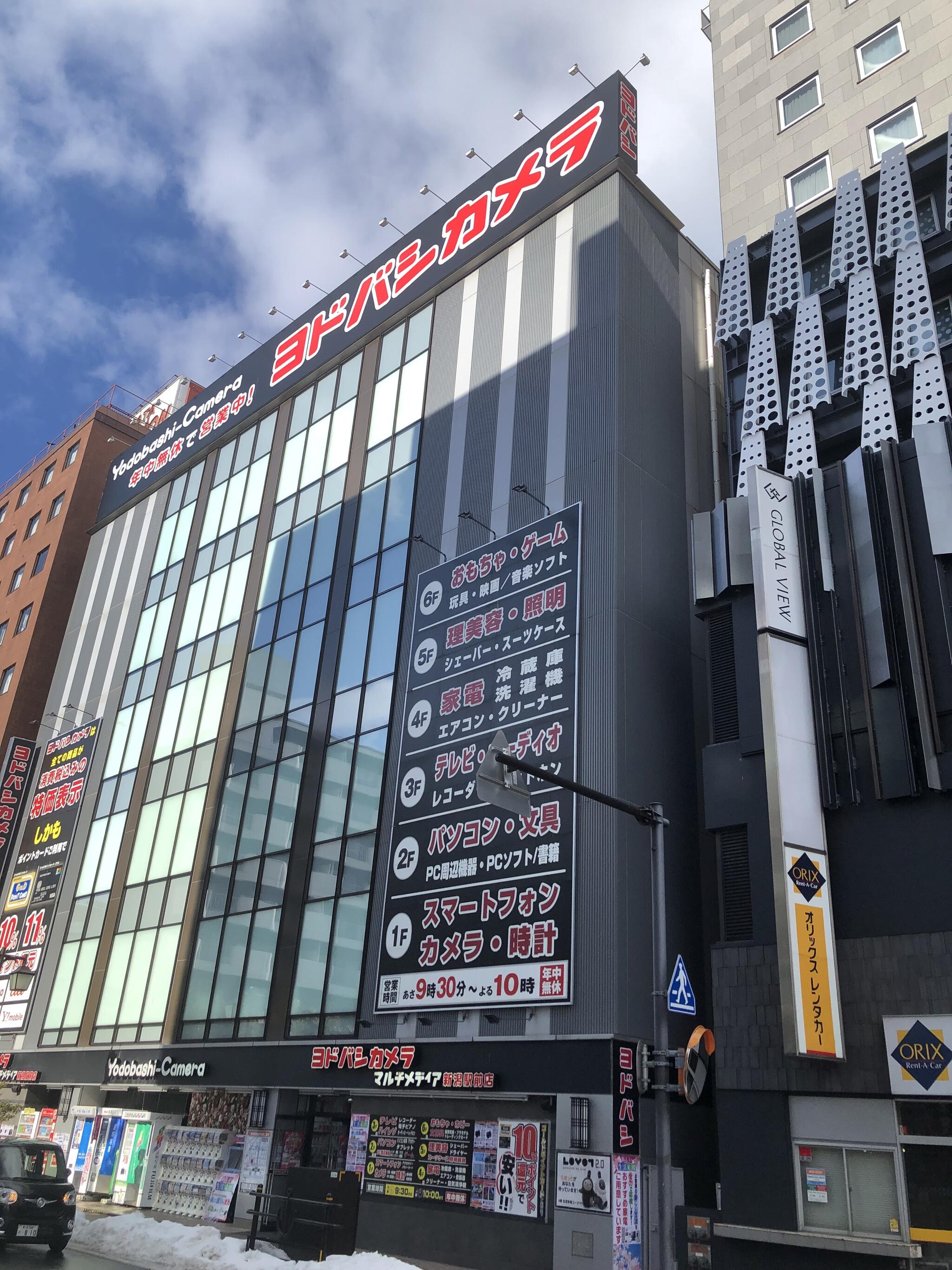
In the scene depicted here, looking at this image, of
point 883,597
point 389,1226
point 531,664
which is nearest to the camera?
point 883,597

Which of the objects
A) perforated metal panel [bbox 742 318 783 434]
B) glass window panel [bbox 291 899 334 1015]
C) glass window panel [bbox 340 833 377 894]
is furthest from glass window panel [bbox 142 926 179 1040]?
perforated metal panel [bbox 742 318 783 434]

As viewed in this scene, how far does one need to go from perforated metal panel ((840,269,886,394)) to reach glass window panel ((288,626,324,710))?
17.7m

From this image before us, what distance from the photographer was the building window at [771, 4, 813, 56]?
33906 millimetres

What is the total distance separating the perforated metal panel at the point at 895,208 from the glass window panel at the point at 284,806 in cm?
2216

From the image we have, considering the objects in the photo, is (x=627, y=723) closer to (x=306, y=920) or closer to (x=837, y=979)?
(x=837, y=979)

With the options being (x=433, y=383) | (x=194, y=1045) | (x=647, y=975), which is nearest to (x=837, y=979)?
(x=647, y=975)

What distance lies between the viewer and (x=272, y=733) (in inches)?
1294

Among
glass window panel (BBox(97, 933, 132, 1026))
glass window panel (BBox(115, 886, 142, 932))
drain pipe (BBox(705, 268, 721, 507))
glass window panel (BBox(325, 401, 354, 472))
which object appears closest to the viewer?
drain pipe (BBox(705, 268, 721, 507))

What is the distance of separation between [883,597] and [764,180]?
18.1m

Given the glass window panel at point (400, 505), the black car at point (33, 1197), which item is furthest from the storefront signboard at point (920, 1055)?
the glass window panel at point (400, 505)

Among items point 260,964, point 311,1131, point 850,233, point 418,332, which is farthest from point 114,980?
point 850,233

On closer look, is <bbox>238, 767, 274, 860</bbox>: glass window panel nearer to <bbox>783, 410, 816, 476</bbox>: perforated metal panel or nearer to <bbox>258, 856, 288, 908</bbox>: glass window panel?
<bbox>258, 856, 288, 908</bbox>: glass window panel

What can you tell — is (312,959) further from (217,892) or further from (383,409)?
(383,409)

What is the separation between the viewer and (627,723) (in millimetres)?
23234
